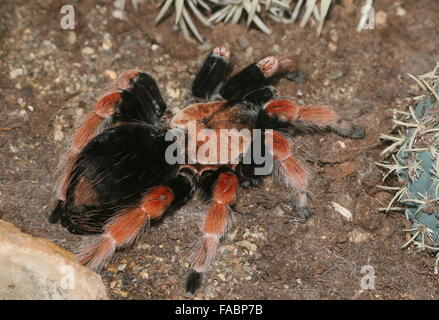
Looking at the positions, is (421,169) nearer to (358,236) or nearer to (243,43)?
(358,236)

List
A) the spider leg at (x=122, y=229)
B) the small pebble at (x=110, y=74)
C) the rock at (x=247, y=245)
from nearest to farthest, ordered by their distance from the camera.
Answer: the spider leg at (x=122, y=229), the rock at (x=247, y=245), the small pebble at (x=110, y=74)

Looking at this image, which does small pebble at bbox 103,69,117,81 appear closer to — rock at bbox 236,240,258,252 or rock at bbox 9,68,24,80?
rock at bbox 9,68,24,80

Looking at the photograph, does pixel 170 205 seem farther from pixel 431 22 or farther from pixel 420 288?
pixel 431 22

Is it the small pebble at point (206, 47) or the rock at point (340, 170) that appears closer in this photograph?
the rock at point (340, 170)

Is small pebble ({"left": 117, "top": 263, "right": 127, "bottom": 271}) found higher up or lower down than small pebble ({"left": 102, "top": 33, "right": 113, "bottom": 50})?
lower down

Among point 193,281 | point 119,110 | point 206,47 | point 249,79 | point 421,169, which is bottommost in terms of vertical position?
point 193,281

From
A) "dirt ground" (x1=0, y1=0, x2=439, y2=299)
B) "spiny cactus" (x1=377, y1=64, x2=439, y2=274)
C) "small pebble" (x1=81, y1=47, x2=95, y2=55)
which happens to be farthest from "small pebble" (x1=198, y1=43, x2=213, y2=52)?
"spiny cactus" (x1=377, y1=64, x2=439, y2=274)

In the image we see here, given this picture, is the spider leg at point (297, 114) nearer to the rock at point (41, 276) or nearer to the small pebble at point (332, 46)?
the small pebble at point (332, 46)

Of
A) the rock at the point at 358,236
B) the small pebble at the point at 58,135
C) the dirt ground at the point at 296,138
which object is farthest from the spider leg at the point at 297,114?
the small pebble at the point at 58,135
